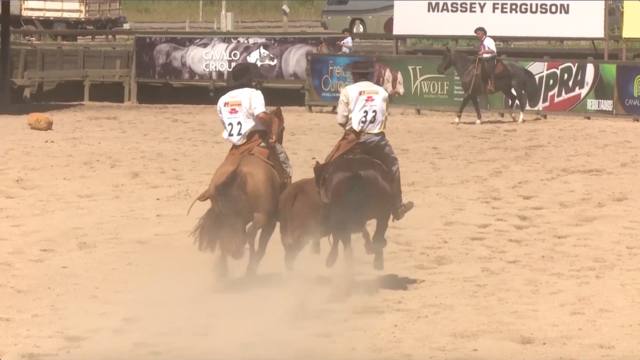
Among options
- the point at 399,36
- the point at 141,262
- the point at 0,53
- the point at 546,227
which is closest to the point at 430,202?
the point at 546,227

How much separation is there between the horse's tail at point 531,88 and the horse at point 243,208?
16113 mm

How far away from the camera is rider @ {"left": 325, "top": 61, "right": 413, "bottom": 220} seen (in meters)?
9.92

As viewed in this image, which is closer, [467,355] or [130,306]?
[467,355]

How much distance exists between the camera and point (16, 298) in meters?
9.73

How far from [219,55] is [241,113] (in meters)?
19.5

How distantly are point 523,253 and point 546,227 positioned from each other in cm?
146

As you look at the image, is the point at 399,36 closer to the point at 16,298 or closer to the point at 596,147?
the point at 596,147

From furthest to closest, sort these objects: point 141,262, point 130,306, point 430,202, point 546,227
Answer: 1. point 430,202
2. point 546,227
3. point 141,262
4. point 130,306

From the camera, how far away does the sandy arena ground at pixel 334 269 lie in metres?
8.42

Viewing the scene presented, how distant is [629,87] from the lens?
80.0ft

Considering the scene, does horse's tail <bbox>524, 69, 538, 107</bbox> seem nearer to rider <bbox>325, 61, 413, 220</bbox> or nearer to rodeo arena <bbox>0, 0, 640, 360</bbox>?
rodeo arena <bbox>0, 0, 640, 360</bbox>

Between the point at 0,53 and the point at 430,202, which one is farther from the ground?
the point at 0,53

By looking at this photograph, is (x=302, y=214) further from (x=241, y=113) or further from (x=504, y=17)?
(x=504, y=17)

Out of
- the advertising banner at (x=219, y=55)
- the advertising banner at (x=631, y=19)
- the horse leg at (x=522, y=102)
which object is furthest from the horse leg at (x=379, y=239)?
the advertising banner at (x=631, y=19)
